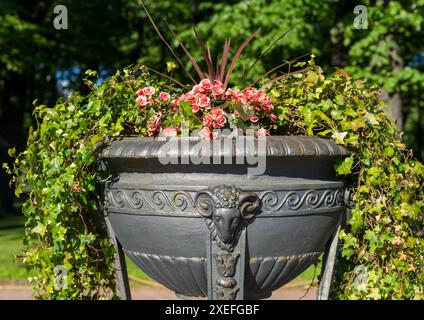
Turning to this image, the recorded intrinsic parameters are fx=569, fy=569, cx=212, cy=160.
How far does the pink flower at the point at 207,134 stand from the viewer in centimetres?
240

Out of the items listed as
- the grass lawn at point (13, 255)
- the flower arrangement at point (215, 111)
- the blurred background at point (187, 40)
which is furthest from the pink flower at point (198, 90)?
the grass lawn at point (13, 255)

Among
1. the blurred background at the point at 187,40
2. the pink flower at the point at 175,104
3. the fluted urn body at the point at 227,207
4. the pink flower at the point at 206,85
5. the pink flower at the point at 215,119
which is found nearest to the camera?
the fluted urn body at the point at 227,207

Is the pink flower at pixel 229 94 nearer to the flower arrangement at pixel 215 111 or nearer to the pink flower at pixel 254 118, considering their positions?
the flower arrangement at pixel 215 111

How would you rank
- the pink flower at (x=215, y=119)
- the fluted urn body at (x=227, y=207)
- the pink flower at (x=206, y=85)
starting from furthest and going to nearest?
the pink flower at (x=206, y=85)
the pink flower at (x=215, y=119)
the fluted urn body at (x=227, y=207)

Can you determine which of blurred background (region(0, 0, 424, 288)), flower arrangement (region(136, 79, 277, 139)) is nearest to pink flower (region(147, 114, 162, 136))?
flower arrangement (region(136, 79, 277, 139))

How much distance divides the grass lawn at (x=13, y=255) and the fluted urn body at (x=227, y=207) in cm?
85

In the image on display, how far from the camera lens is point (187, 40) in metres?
8.90

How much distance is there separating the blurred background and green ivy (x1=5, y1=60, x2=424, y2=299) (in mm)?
842

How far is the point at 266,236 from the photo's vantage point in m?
2.44

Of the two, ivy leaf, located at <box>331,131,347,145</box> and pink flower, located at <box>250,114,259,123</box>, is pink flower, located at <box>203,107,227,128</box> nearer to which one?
pink flower, located at <box>250,114,259,123</box>

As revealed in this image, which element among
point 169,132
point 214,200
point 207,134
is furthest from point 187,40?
point 214,200

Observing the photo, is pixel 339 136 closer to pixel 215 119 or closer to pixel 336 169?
pixel 336 169

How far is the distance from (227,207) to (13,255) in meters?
1.25
